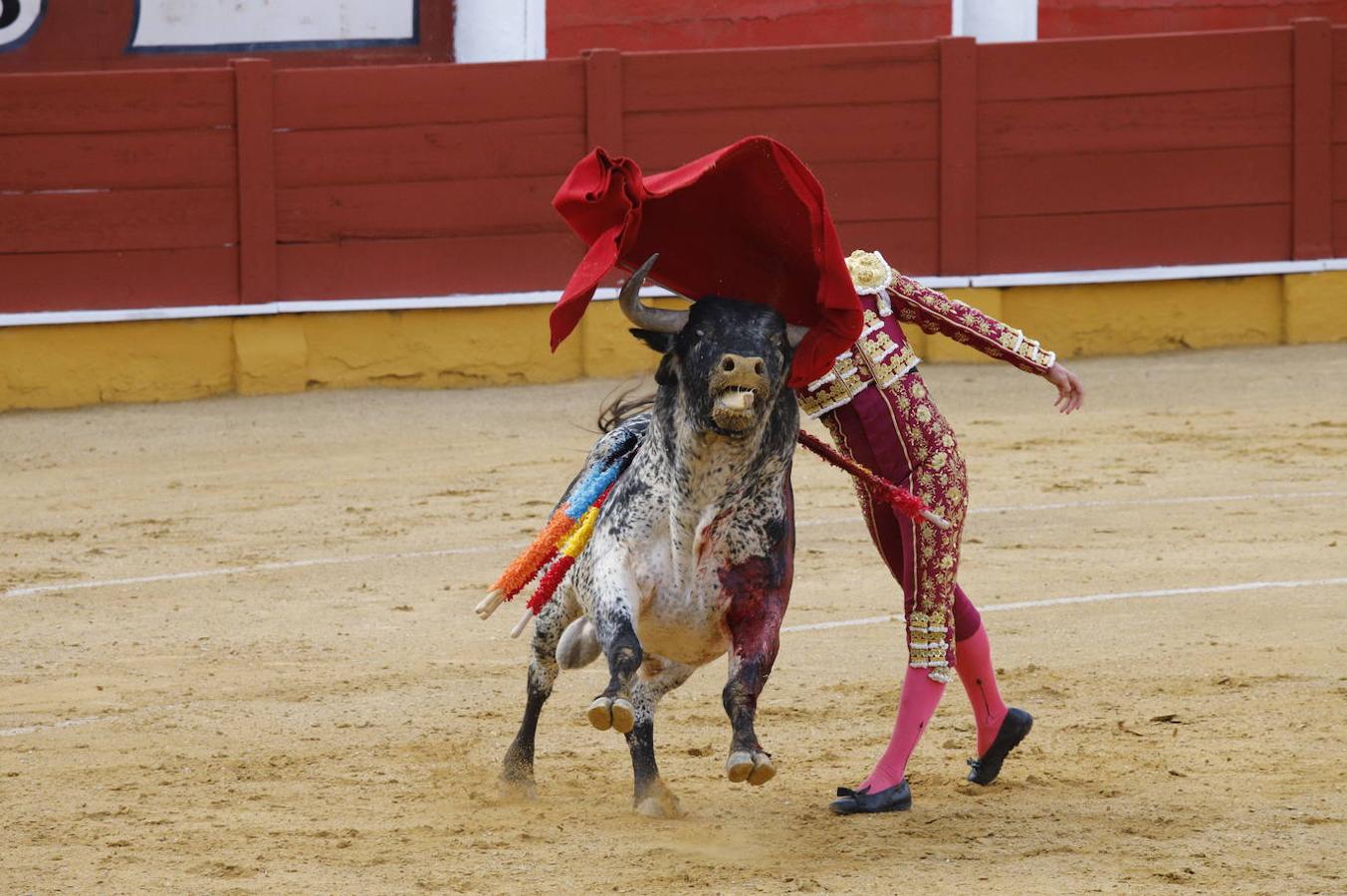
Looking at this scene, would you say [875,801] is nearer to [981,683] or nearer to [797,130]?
[981,683]

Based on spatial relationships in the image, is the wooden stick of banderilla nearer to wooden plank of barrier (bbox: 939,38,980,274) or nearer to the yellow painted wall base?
the yellow painted wall base

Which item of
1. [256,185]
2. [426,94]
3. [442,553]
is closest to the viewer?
[442,553]

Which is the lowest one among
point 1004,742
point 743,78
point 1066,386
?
point 1004,742

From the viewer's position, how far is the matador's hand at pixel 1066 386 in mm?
3674

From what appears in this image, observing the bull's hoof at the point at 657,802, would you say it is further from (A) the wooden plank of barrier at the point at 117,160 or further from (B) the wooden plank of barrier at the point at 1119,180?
(B) the wooden plank of barrier at the point at 1119,180

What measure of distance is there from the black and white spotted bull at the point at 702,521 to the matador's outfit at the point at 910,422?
0.18 m

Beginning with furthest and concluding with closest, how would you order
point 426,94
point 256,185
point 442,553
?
point 426,94
point 256,185
point 442,553

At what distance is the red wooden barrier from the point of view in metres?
8.98

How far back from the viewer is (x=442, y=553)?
6.13 metres

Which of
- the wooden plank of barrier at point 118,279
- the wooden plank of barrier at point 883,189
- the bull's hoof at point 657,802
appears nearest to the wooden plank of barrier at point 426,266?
the wooden plank of barrier at point 118,279

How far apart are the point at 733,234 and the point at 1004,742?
1.08 meters

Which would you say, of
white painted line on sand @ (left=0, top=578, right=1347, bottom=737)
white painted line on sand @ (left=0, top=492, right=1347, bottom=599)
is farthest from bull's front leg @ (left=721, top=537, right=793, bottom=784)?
white painted line on sand @ (left=0, top=492, right=1347, bottom=599)

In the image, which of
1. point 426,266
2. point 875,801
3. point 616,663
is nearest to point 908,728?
point 875,801

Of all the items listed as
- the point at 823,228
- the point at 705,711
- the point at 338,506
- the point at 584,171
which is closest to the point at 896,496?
the point at 823,228
